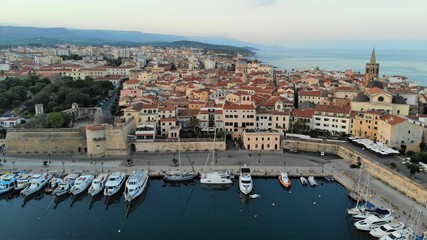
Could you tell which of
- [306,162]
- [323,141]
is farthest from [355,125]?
[306,162]

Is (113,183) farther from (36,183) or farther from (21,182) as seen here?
(21,182)

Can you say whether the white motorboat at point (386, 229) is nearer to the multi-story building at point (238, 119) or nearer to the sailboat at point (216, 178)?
the sailboat at point (216, 178)

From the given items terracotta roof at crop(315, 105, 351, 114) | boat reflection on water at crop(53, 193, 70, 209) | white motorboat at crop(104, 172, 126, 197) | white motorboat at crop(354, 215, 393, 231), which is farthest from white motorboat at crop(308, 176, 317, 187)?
boat reflection on water at crop(53, 193, 70, 209)

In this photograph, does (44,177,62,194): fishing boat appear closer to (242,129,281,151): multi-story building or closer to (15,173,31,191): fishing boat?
(15,173,31,191): fishing boat

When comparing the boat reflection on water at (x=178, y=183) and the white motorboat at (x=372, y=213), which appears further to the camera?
the boat reflection on water at (x=178, y=183)

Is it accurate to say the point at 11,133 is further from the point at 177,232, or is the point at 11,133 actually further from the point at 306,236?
the point at 306,236

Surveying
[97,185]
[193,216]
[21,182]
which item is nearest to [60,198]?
[97,185]

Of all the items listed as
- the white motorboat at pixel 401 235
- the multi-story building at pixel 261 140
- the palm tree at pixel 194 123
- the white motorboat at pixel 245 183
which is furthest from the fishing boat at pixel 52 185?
the white motorboat at pixel 401 235
